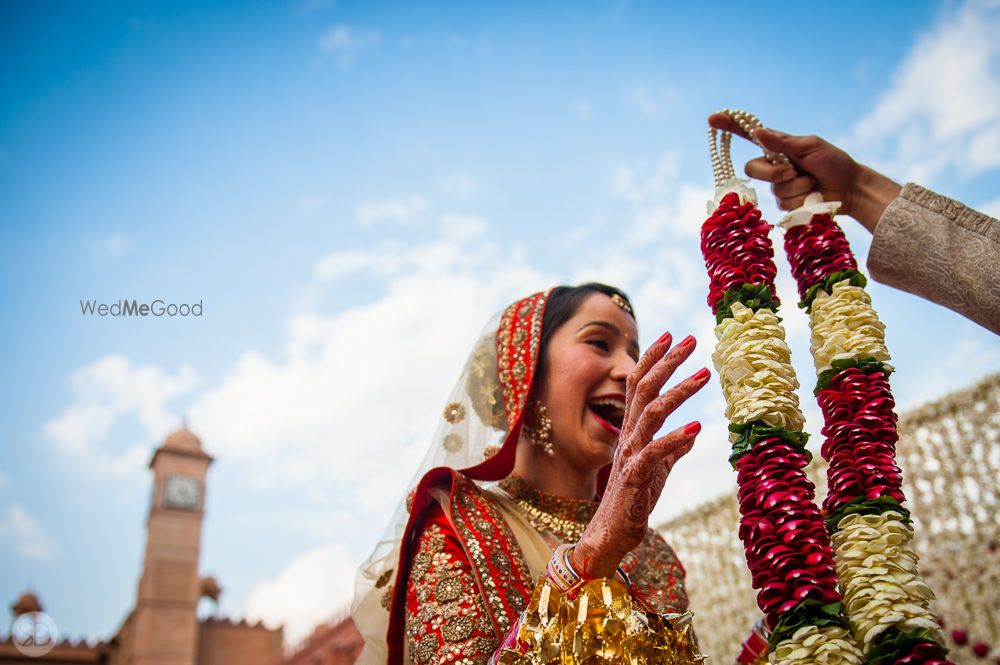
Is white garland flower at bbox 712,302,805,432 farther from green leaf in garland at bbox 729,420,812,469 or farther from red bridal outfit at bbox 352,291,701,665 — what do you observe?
red bridal outfit at bbox 352,291,701,665

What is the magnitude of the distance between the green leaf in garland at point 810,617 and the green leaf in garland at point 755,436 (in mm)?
334

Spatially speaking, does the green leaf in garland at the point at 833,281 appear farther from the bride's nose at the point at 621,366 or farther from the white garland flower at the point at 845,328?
the bride's nose at the point at 621,366

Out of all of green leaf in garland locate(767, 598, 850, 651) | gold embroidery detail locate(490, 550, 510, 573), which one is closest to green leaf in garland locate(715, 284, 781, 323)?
green leaf in garland locate(767, 598, 850, 651)

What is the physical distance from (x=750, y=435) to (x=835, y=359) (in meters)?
0.37

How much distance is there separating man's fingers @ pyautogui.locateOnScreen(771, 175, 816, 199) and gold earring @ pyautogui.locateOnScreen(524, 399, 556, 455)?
106cm

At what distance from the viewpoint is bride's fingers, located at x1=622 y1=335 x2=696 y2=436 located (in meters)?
1.71

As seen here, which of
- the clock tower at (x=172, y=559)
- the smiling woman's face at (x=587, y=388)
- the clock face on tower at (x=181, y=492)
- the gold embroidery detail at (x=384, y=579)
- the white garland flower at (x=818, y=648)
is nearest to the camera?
the white garland flower at (x=818, y=648)

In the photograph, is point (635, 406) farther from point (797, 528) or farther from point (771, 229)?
point (771, 229)

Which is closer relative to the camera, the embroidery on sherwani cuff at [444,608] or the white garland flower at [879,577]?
the white garland flower at [879,577]

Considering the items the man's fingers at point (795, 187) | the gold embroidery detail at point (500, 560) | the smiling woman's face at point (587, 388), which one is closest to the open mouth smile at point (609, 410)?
the smiling woman's face at point (587, 388)

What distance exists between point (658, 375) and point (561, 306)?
4.26 ft

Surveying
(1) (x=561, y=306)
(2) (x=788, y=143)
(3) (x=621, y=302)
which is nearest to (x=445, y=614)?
(1) (x=561, y=306)

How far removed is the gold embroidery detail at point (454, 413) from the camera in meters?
2.91

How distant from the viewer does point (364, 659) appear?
257cm
